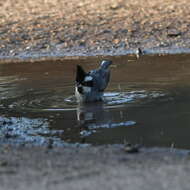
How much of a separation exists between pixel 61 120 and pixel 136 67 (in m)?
4.61

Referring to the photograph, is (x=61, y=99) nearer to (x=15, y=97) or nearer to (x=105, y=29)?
(x=15, y=97)

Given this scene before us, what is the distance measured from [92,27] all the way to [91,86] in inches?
278

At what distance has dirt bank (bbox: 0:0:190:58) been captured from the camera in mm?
16281

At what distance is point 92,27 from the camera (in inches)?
684

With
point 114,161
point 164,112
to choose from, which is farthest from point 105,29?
point 114,161

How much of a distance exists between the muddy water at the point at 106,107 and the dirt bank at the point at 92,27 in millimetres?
2039

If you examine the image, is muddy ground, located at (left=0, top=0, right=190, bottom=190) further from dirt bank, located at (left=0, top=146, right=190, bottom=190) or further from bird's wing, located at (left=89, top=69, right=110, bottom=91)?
bird's wing, located at (left=89, top=69, right=110, bottom=91)

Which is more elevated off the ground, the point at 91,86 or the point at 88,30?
the point at 88,30

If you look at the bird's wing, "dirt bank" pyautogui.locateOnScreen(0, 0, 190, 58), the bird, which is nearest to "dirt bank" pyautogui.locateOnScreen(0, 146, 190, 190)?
the bird

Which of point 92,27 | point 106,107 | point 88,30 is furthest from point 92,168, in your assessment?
point 92,27

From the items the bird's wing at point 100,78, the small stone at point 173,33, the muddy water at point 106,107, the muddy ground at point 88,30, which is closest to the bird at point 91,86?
the bird's wing at point 100,78

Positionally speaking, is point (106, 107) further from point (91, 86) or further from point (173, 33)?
point (173, 33)

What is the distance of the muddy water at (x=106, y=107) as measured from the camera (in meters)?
8.38

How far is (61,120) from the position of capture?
9336mm
